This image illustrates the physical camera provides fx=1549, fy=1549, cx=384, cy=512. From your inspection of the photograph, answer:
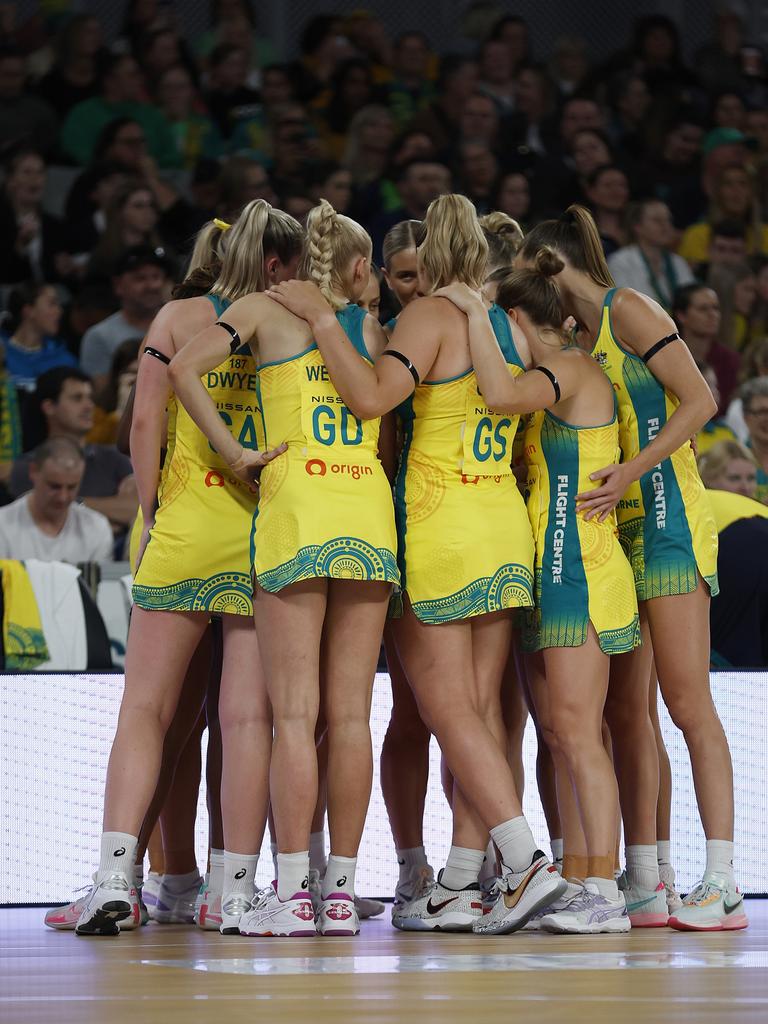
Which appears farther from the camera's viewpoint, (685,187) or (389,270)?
(685,187)

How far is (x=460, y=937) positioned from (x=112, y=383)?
13.3 feet

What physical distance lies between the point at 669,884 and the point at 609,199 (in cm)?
584

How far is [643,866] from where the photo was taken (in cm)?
399

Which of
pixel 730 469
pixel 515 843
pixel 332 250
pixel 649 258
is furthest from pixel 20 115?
pixel 515 843

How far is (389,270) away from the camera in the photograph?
4.32m

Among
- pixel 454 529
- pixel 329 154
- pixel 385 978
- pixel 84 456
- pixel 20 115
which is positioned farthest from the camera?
pixel 329 154

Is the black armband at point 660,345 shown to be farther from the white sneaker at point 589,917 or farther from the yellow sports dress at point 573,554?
the white sneaker at point 589,917

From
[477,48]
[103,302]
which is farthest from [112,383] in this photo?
[477,48]

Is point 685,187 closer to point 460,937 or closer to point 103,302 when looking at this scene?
point 103,302

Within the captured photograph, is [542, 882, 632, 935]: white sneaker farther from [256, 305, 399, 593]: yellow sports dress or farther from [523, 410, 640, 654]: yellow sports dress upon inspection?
[256, 305, 399, 593]: yellow sports dress

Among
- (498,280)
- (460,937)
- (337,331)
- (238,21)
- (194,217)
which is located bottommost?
(460,937)

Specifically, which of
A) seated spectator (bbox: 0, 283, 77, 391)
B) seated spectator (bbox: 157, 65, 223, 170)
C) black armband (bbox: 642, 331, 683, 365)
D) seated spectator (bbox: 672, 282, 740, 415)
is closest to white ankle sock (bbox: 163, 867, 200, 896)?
black armband (bbox: 642, 331, 683, 365)

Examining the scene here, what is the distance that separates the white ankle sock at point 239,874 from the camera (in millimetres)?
3705

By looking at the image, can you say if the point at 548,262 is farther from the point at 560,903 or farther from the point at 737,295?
the point at 737,295
